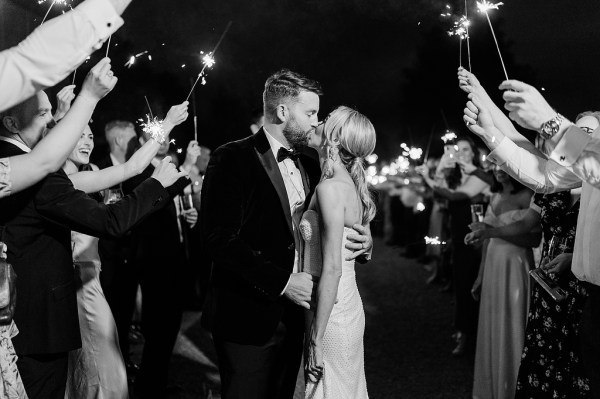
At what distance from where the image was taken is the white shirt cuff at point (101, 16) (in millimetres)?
2023

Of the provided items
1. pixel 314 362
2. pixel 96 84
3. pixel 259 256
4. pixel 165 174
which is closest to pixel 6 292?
pixel 96 84

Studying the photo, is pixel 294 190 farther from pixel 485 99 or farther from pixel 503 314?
pixel 503 314

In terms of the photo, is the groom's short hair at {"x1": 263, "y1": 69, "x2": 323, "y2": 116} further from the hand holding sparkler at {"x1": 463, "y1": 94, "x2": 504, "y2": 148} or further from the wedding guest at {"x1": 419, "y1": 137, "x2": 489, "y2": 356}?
the wedding guest at {"x1": 419, "y1": 137, "x2": 489, "y2": 356}

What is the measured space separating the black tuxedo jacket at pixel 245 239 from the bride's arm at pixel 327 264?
240mm

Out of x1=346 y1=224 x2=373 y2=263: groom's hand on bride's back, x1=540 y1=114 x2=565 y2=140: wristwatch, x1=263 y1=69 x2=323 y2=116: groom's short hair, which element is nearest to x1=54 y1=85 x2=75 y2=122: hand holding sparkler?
x1=263 y1=69 x2=323 y2=116: groom's short hair

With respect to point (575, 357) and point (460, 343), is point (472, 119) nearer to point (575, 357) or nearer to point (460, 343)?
point (575, 357)

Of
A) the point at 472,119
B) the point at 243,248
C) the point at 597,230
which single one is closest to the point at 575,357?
the point at 597,230

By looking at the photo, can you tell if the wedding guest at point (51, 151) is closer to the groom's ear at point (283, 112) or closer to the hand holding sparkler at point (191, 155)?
the groom's ear at point (283, 112)

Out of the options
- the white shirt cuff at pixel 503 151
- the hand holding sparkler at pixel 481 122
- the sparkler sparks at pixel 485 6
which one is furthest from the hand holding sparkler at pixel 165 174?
the sparkler sparks at pixel 485 6

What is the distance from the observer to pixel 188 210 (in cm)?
601

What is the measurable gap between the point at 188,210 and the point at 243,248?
323 cm

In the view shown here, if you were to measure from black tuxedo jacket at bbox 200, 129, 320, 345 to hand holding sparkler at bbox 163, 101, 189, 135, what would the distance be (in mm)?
325

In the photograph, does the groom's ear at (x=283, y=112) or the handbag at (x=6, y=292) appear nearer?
the handbag at (x=6, y=292)

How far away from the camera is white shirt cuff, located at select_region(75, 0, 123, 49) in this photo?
202cm
